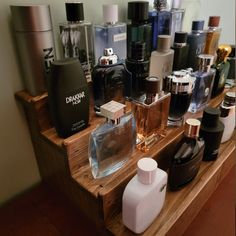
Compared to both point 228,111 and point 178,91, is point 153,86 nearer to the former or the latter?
point 178,91

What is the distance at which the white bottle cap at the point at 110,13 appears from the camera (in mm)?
493

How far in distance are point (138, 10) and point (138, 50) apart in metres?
0.10

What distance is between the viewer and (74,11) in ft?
1.48

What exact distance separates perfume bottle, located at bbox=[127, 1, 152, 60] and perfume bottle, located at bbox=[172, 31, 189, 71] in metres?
0.07

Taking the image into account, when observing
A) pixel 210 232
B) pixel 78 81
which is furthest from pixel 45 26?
pixel 210 232

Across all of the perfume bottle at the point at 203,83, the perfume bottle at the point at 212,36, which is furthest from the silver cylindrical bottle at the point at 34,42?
the perfume bottle at the point at 212,36

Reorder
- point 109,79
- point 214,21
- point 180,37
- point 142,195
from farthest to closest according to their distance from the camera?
point 214,21 → point 180,37 → point 109,79 → point 142,195

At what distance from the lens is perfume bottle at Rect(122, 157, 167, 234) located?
37 centimetres

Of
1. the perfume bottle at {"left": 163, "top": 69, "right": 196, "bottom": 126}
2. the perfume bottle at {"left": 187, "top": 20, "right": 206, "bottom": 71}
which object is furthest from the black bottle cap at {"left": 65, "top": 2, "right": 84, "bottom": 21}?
the perfume bottle at {"left": 187, "top": 20, "right": 206, "bottom": 71}

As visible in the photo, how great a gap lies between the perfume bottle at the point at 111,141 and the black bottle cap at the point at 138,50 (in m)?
0.13

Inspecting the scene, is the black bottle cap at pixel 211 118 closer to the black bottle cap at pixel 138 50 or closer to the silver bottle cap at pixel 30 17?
the black bottle cap at pixel 138 50

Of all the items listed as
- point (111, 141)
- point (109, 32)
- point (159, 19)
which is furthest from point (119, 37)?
point (111, 141)

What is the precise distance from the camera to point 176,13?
2.01ft

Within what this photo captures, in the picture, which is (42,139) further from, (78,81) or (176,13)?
(176,13)
